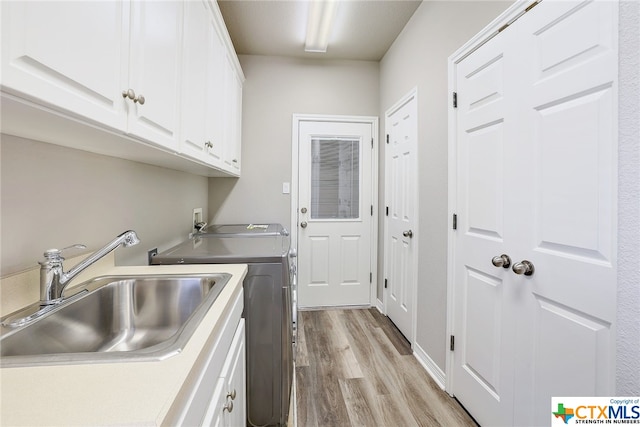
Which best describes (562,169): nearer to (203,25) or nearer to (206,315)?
(206,315)

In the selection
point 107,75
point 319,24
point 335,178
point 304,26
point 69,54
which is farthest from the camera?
point 335,178

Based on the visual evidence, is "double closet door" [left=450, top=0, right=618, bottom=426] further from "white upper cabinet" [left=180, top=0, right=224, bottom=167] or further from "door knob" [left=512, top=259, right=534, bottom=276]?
"white upper cabinet" [left=180, top=0, right=224, bottom=167]

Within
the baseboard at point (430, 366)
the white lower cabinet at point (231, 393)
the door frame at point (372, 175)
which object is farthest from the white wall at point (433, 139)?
the white lower cabinet at point (231, 393)

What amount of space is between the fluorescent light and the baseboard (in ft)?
8.17

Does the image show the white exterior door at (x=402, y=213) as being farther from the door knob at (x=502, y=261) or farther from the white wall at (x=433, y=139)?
the door knob at (x=502, y=261)

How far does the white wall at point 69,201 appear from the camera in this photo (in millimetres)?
798

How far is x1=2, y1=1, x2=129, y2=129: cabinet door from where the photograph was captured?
0.49 m

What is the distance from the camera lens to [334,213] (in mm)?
Result: 3057

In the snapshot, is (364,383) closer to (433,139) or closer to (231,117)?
(433,139)

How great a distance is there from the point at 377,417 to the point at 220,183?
2356mm

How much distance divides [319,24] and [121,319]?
233 centimetres

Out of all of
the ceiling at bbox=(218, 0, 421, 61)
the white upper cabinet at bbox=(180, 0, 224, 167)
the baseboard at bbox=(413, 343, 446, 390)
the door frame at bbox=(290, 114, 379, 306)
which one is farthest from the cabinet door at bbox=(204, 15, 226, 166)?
the baseboard at bbox=(413, 343, 446, 390)

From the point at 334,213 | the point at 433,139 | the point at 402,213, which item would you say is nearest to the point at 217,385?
the point at 433,139

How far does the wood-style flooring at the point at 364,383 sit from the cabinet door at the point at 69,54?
166 centimetres
